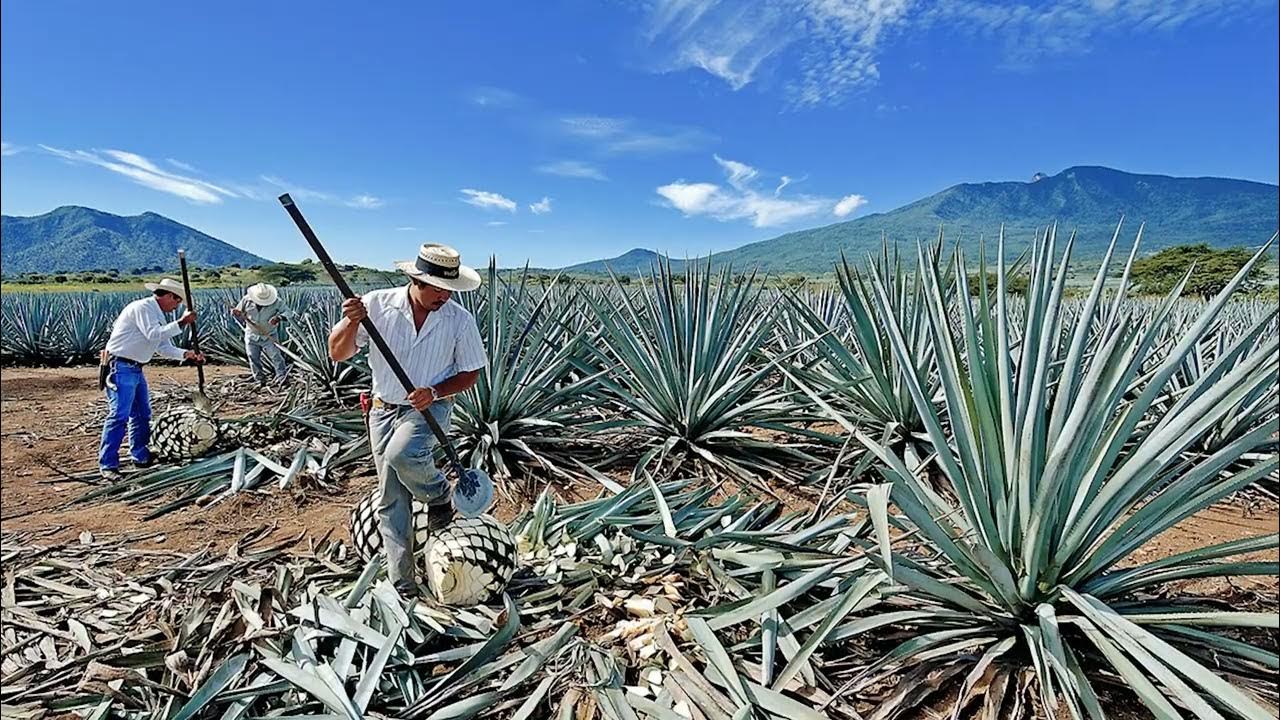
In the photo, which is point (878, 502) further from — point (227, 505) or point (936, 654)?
point (227, 505)

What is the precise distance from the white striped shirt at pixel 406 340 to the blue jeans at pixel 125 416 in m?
3.41

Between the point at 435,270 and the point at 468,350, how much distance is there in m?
0.38

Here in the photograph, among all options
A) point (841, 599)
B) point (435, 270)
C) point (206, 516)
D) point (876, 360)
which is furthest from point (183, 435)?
point (841, 599)

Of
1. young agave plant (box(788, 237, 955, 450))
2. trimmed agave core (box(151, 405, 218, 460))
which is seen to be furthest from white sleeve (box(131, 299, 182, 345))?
young agave plant (box(788, 237, 955, 450))

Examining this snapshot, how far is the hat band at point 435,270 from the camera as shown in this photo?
270 centimetres

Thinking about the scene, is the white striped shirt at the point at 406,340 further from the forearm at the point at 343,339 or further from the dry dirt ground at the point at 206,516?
the dry dirt ground at the point at 206,516

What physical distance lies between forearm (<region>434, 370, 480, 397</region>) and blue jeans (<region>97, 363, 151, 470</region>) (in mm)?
3552

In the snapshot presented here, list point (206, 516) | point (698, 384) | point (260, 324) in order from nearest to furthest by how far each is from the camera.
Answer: point (206, 516)
point (698, 384)
point (260, 324)

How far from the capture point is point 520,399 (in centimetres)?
463

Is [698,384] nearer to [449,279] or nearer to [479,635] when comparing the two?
[449,279]

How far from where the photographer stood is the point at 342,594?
2744mm

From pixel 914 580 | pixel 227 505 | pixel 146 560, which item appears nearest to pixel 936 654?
pixel 914 580

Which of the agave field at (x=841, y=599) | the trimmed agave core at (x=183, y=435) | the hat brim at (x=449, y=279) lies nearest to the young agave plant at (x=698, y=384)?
the agave field at (x=841, y=599)

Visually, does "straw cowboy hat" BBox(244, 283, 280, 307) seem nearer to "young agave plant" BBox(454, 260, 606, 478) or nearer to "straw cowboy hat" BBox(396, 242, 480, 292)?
"young agave plant" BBox(454, 260, 606, 478)
